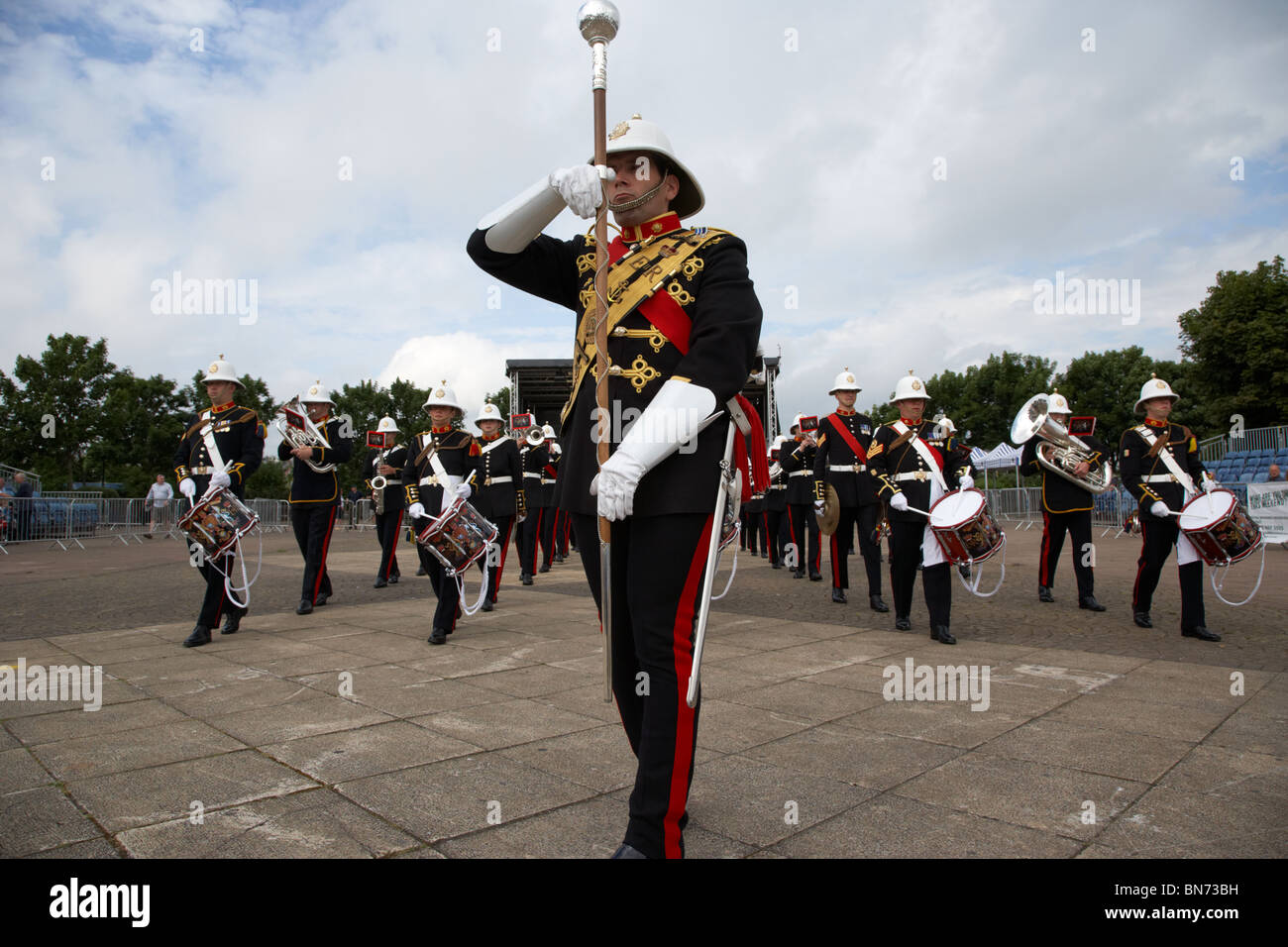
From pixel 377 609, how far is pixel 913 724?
6.32 meters

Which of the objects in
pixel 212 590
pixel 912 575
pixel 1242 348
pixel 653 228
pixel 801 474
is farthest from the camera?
pixel 1242 348

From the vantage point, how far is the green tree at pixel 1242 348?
36688mm

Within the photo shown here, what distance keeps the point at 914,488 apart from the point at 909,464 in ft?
0.97

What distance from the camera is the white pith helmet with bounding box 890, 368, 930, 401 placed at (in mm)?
Result: 8008

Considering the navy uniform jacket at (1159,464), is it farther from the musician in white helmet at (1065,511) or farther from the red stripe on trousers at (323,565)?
the red stripe on trousers at (323,565)

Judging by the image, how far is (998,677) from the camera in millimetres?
5430

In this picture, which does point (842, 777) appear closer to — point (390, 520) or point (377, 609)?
point (377, 609)

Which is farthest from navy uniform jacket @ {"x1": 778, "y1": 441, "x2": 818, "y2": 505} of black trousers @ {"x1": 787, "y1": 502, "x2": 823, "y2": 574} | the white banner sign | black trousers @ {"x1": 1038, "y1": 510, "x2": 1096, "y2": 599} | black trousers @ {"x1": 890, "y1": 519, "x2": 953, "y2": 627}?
the white banner sign

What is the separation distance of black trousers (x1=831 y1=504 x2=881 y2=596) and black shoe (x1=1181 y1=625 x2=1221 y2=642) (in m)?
2.82

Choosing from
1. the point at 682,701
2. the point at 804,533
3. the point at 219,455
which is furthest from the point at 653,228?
the point at 804,533

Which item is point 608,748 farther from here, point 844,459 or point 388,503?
point 388,503

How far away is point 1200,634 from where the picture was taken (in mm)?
6969

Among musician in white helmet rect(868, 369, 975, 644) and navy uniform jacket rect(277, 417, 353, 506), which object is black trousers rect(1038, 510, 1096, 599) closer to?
musician in white helmet rect(868, 369, 975, 644)
